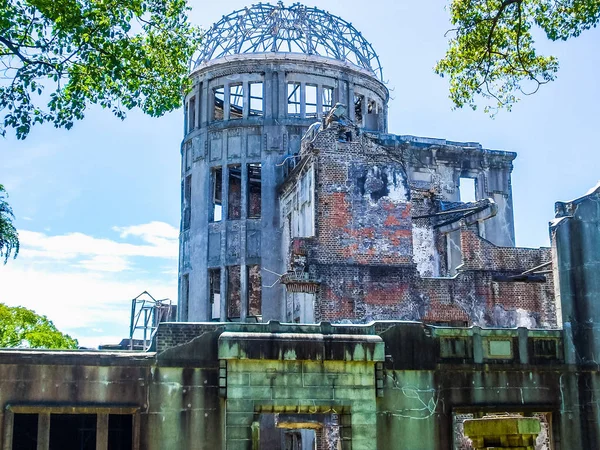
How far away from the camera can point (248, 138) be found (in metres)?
31.9

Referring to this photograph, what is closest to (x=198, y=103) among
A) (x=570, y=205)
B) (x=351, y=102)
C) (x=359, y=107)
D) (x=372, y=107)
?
(x=351, y=102)

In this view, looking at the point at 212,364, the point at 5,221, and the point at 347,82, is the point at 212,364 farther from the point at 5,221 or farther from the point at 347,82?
the point at 347,82

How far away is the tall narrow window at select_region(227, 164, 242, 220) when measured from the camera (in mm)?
33469

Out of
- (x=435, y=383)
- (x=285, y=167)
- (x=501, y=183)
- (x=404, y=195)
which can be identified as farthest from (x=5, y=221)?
(x=501, y=183)

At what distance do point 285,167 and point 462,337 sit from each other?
16391 millimetres

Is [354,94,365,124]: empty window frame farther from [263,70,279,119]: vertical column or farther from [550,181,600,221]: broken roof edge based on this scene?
[550,181,600,221]: broken roof edge

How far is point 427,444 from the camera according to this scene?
50.8ft

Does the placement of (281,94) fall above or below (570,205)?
above

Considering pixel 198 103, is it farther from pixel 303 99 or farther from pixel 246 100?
pixel 303 99

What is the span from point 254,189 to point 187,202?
2979 millimetres

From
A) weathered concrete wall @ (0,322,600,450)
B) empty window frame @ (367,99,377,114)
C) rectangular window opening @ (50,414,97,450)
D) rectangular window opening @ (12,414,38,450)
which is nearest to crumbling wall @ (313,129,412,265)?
weathered concrete wall @ (0,322,600,450)

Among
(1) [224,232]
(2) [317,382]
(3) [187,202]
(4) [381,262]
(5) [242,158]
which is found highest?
(5) [242,158]

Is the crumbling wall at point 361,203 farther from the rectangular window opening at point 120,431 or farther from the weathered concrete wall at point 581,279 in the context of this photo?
the rectangular window opening at point 120,431

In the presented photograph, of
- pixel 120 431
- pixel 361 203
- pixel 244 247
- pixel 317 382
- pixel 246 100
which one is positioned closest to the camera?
pixel 120 431
